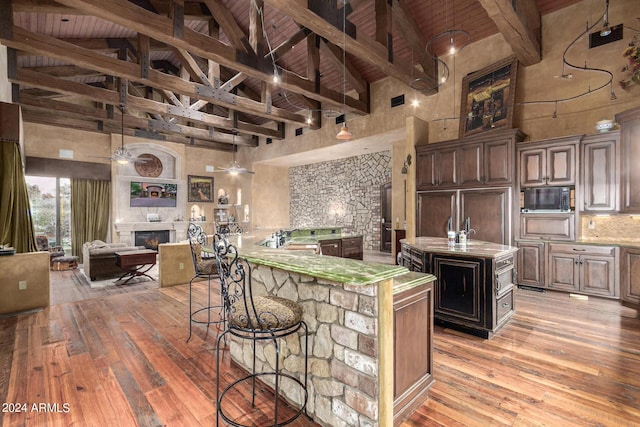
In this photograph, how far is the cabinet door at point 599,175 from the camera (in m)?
4.21

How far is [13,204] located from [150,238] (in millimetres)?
6197

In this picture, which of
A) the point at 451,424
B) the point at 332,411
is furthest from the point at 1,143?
the point at 451,424

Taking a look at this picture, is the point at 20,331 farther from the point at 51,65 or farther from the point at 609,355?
the point at 51,65

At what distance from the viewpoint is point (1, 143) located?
4.18 metres

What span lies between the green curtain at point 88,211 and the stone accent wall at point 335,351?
32.4 ft

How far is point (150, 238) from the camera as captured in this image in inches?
404

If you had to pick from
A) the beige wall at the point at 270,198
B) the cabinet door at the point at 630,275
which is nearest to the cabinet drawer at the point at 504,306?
the cabinet door at the point at 630,275

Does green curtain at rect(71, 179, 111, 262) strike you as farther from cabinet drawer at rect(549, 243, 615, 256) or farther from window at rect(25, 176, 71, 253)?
cabinet drawer at rect(549, 243, 615, 256)

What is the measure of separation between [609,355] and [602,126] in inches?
128

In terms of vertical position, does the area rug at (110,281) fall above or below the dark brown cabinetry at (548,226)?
below

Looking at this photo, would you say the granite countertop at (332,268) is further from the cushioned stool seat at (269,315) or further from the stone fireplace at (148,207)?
the stone fireplace at (148,207)

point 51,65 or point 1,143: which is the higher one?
point 51,65

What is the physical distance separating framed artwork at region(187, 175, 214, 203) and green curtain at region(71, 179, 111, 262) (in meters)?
2.52

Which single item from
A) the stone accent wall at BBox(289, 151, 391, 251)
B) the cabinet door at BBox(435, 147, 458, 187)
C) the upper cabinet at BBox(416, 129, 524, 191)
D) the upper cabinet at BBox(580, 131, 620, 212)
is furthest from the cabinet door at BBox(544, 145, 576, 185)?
the stone accent wall at BBox(289, 151, 391, 251)
